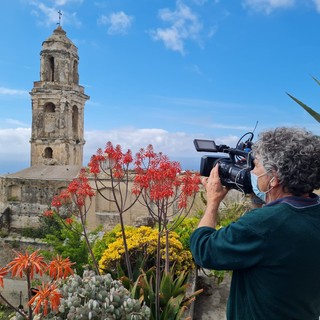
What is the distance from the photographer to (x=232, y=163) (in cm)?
195

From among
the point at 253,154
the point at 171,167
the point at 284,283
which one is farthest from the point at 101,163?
the point at 284,283

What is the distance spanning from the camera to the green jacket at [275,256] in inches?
57.7

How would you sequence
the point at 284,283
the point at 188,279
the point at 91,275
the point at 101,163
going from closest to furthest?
the point at 284,283 < the point at 91,275 < the point at 101,163 < the point at 188,279

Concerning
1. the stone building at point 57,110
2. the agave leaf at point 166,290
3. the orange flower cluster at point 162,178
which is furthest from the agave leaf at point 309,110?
the stone building at point 57,110

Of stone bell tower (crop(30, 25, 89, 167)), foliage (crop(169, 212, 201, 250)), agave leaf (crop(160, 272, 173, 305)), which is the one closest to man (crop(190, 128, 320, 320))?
agave leaf (crop(160, 272, 173, 305))

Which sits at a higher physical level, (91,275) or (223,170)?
(223,170)

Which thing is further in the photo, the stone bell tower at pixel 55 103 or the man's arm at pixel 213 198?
the stone bell tower at pixel 55 103

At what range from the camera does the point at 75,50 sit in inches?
1099

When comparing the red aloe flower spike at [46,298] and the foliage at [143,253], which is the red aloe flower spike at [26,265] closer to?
the red aloe flower spike at [46,298]

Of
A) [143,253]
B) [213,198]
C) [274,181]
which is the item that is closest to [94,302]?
[213,198]

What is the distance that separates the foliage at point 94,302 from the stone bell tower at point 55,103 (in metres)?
25.5

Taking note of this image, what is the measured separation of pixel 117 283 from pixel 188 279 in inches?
80.5

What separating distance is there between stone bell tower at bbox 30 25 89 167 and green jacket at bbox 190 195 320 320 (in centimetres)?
2636

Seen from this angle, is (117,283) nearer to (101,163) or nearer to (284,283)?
(284,283)
